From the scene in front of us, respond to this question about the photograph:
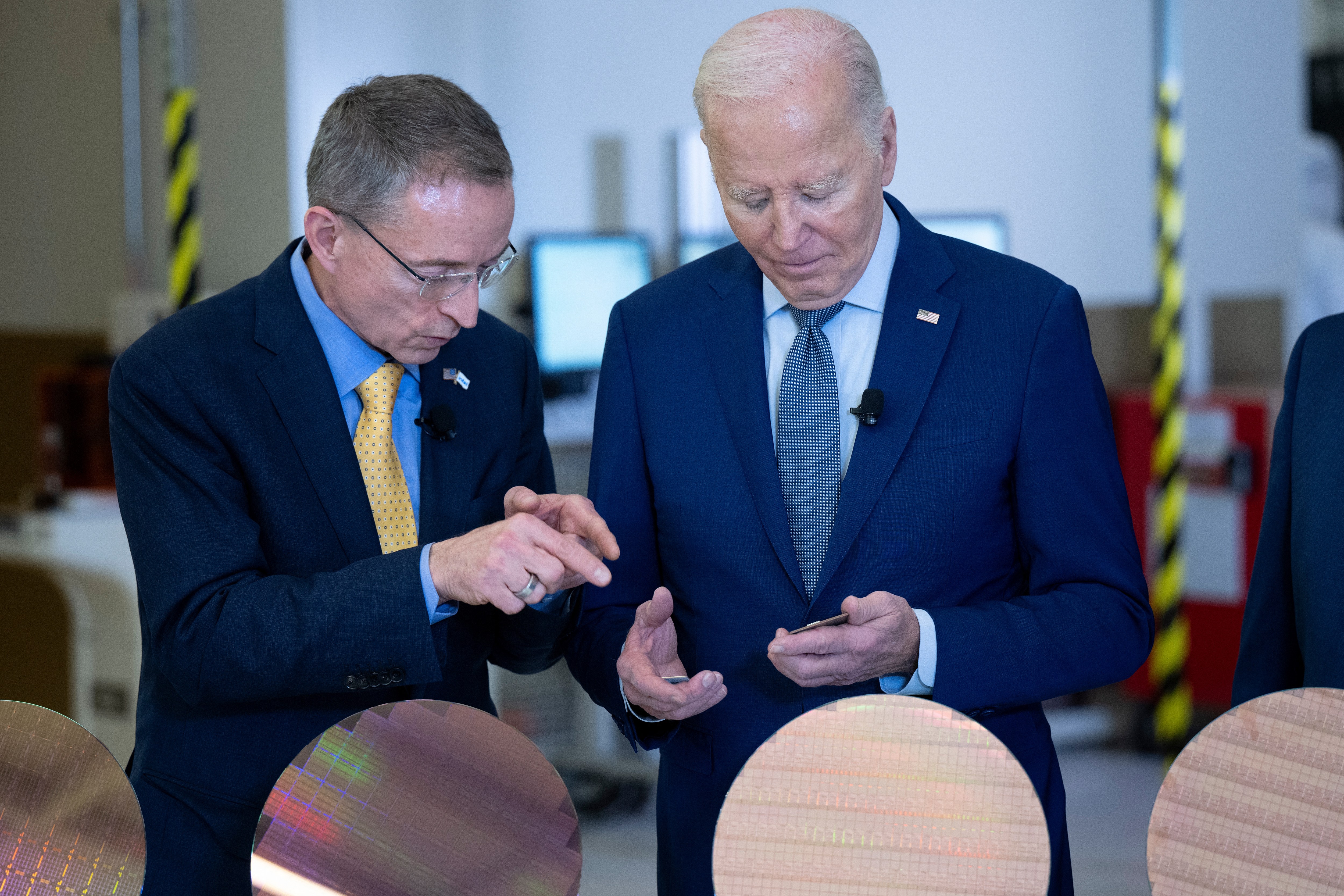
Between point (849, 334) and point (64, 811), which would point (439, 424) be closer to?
point (849, 334)

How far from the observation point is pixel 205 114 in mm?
3805

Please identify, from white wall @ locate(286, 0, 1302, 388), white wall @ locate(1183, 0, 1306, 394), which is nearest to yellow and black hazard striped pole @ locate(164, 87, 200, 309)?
white wall @ locate(286, 0, 1302, 388)

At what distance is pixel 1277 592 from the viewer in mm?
1586

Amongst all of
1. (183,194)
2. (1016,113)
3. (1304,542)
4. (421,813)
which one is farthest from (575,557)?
(1016,113)

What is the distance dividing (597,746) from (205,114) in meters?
2.29

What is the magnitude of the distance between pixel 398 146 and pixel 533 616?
1.98 ft

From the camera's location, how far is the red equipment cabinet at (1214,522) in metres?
4.75

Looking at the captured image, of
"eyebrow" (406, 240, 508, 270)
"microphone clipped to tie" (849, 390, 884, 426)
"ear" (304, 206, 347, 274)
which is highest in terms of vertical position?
"ear" (304, 206, 347, 274)

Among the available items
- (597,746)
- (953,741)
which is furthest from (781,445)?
(597,746)

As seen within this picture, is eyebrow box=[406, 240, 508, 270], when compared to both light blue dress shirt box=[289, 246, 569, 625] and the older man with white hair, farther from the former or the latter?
the older man with white hair

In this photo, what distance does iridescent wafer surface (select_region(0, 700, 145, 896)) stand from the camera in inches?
50.9

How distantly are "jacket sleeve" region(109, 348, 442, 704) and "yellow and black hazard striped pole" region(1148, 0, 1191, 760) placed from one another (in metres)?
3.79

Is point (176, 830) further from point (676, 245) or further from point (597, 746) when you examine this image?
point (676, 245)

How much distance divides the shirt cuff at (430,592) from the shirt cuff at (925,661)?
0.50 metres
